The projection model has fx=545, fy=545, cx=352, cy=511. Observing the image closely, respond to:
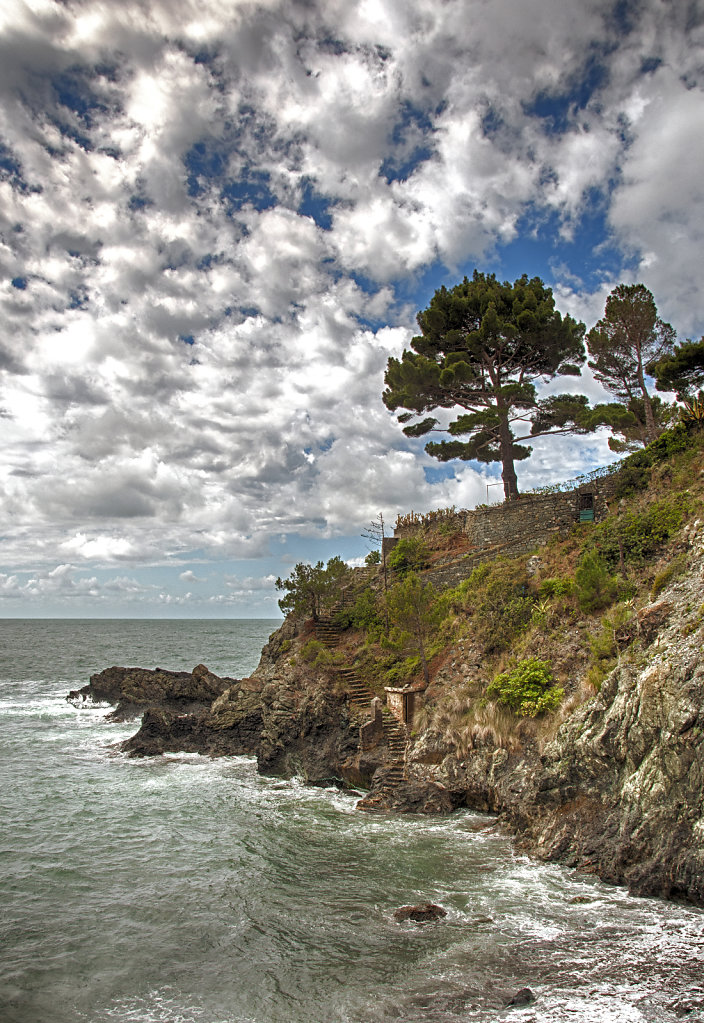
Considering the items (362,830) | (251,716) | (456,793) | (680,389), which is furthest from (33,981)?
(680,389)

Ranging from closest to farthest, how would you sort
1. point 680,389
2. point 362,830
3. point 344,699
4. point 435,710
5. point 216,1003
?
point 216,1003, point 362,830, point 435,710, point 344,699, point 680,389

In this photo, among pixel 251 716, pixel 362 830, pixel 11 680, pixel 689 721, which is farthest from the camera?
pixel 11 680

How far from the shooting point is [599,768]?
13406mm

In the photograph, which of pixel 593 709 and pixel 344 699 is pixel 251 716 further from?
pixel 593 709

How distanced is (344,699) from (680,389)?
23.7 meters

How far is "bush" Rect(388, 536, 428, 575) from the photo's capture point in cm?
3173

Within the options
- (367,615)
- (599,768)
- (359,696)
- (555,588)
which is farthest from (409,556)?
(599,768)

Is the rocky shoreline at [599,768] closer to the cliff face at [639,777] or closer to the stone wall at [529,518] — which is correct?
the cliff face at [639,777]

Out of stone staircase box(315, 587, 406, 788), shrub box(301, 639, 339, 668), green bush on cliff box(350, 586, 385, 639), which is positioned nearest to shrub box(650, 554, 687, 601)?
stone staircase box(315, 587, 406, 788)

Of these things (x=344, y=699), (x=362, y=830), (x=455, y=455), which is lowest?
(x=362, y=830)

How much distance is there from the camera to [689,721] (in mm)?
11547

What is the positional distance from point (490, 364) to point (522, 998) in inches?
1205

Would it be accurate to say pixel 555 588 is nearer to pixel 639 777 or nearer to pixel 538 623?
pixel 538 623

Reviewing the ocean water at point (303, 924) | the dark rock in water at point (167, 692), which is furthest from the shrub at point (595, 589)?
the dark rock in water at point (167, 692)
